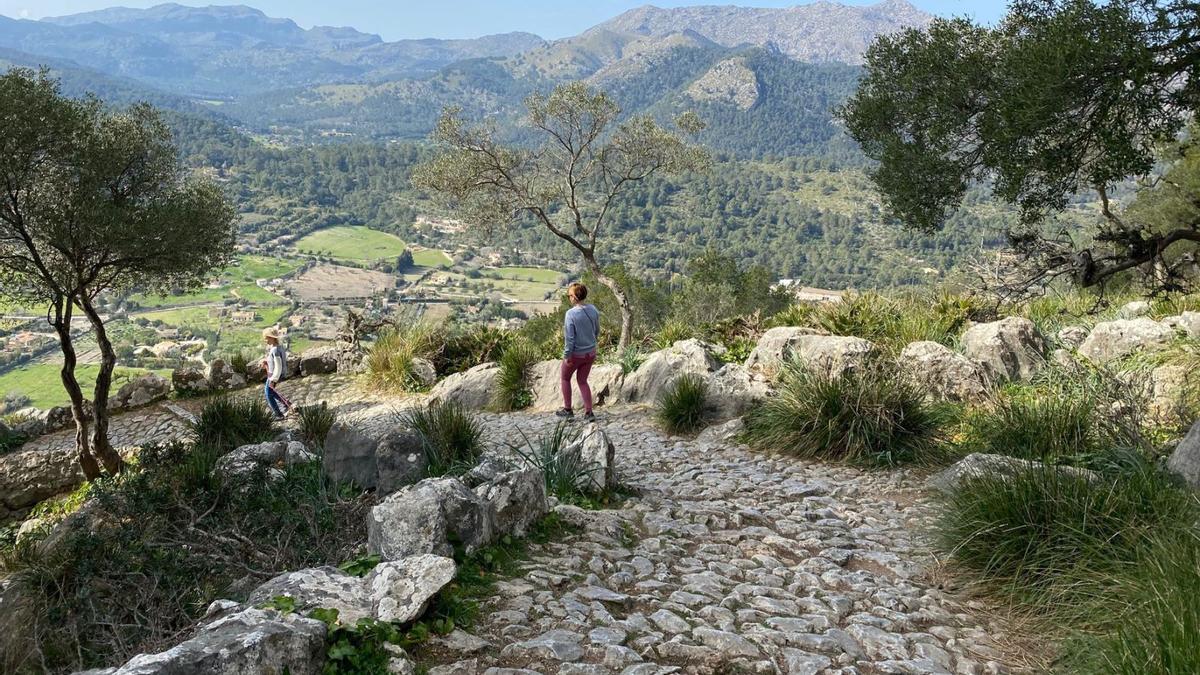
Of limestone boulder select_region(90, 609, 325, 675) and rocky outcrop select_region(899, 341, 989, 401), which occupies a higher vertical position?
limestone boulder select_region(90, 609, 325, 675)

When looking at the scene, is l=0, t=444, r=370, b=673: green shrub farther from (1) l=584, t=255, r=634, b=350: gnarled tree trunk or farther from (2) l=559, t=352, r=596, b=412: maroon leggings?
(1) l=584, t=255, r=634, b=350: gnarled tree trunk

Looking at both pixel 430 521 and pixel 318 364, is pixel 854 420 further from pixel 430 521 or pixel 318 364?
pixel 318 364

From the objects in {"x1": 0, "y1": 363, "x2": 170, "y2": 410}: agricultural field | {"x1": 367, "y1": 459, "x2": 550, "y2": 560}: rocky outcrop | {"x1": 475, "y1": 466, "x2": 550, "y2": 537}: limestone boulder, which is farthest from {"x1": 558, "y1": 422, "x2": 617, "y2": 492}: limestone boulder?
{"x1": 0, "y1": 363, "x2": 170, "y2": 410}: agricultural field

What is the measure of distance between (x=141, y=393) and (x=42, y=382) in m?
33.9

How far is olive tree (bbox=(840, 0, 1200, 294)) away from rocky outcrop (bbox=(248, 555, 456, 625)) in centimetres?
692

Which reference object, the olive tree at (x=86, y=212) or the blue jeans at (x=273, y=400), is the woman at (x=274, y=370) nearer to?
the blue jeans at (x=273, y=400)

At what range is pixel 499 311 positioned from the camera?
6122cm

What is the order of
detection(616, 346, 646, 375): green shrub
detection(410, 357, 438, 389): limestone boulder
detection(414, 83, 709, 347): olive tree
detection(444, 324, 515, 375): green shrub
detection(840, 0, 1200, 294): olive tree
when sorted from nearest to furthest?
detection(840, 0, 1200, 294): olive tree
detection(616, 346, 646, 375): green shrub
detection(410, 357, 438, 389): limestone boulder
detection(444, 324, 515, 375): green shrub
detection(414, 83, 709, 347): olive tree

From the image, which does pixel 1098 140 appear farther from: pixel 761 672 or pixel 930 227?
pixel 761 672

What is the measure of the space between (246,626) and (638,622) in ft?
6.89

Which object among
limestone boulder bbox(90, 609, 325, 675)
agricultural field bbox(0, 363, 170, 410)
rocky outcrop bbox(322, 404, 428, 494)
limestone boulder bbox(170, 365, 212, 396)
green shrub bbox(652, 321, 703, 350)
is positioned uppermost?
limestone boulder bbox(90, 609, 325, 675)

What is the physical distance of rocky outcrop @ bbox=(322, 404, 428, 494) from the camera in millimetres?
7371

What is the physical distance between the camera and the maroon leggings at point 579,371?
1080 cm

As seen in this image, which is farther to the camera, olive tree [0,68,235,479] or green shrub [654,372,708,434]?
olive tree [0,68,235,479]
